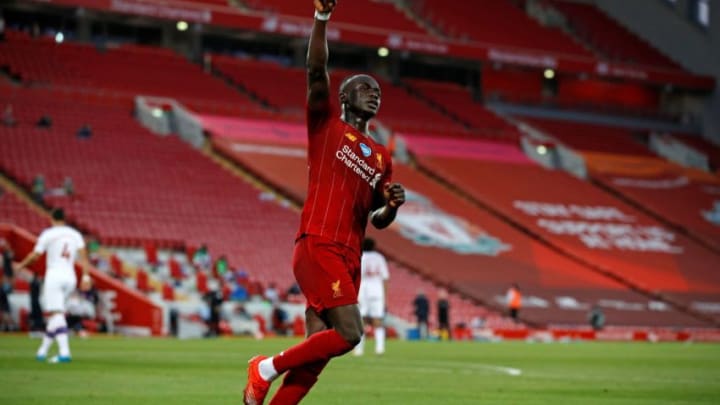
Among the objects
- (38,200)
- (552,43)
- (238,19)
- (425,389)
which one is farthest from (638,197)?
(425,389)

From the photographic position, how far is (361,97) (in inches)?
376

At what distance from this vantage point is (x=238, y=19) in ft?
176

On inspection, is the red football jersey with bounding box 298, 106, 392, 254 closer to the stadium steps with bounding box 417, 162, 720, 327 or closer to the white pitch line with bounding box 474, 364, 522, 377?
the white pitch line with bounding box 474, 364, 522, 377

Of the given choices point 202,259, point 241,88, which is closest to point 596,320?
point 202,259

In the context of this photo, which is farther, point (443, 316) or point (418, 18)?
point (418, 18)

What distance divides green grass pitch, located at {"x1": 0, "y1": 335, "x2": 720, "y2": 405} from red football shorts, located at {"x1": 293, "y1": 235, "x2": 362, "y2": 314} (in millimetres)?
3469

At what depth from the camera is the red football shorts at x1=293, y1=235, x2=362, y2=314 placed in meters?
9.17

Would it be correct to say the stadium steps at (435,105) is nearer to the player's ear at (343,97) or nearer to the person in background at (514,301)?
the person in background at (514,301)

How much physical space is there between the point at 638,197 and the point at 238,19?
18.4 meters

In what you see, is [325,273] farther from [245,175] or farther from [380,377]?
[245,175]

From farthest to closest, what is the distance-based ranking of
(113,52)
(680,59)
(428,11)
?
(680,59)
(428,11)
(113,52)

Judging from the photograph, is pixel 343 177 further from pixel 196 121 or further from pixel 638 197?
pixel 638 197

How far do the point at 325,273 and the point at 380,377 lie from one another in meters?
8.58

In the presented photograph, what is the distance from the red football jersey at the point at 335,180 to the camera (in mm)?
9273
